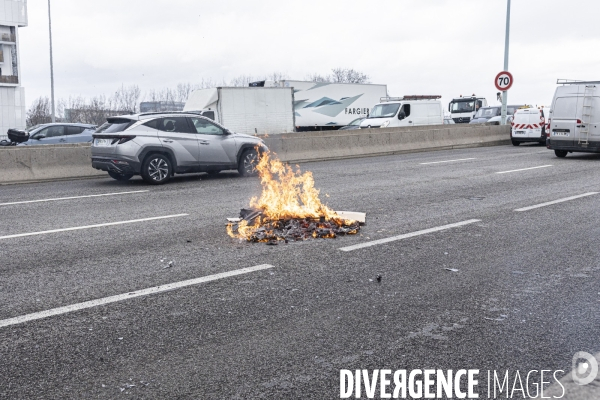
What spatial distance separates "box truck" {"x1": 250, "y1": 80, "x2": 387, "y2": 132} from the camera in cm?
3853

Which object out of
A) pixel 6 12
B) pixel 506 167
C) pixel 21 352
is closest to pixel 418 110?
pixel 506 167

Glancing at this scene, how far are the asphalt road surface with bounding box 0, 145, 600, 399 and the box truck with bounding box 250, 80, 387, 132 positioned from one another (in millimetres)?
28603

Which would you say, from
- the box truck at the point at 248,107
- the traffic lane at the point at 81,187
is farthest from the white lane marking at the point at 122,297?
the box truck at the point at 248,107

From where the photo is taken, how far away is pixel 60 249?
7430 mm

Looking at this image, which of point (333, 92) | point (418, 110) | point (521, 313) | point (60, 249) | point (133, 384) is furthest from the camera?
point (333, 92)

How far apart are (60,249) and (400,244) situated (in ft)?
13.4

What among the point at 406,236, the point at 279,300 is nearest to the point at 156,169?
the point at 406,236

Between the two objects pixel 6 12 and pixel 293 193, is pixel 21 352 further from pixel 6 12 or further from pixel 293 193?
pixel 6 12

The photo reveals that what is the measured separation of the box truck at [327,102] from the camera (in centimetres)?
3853

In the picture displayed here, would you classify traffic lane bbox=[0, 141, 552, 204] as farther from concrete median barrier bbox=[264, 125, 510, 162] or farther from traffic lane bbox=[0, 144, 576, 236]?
concrete median barrier bbox=[264, 125, 510, 162]

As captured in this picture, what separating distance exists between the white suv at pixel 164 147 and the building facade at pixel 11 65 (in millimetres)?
50613

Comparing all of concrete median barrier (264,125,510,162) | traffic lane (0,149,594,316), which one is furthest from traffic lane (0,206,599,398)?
concrete median barrier (264,125,510,162)

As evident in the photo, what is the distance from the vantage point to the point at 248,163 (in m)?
15.7

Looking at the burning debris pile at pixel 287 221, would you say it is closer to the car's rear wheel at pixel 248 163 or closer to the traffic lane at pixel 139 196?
the traffic lane at pixel 139 196
